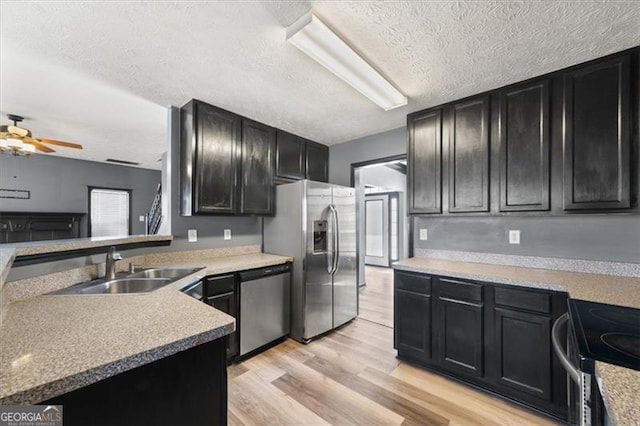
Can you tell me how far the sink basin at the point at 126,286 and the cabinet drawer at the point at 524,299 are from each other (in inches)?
96.8

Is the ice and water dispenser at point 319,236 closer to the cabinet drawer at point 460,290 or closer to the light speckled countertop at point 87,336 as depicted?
the cabinet drawer at point 460,290

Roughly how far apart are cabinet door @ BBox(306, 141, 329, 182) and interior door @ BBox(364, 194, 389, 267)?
122 inches

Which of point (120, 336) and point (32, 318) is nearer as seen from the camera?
point (120, 336)

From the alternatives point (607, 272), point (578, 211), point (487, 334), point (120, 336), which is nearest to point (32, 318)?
point (120, 336)

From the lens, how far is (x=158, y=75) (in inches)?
81.7

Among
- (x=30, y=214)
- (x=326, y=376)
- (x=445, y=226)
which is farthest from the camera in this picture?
(x=30, y=214)

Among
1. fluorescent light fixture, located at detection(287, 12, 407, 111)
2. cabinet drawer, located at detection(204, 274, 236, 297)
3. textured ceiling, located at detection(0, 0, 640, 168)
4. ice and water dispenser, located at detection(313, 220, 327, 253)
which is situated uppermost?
textured ceiling, located at detection(0, 0, 640, 168)

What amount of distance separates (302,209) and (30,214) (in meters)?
5.50

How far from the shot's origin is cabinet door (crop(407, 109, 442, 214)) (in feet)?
8.42

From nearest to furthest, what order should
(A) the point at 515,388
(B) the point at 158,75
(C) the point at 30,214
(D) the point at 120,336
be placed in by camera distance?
(D) the point at 120,336 → (A) the point at 515,388 → (B) the point at 158,75 → (C) the point at 30,214

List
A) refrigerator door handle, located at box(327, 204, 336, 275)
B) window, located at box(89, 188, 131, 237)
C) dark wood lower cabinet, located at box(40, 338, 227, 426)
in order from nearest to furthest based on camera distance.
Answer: dark wood lower cabinet, located at box(40, 338, 227, 426), refrigerator door handle, located at box(327, 204, 336, 275), window, located at box(89, 188, 131, 237)

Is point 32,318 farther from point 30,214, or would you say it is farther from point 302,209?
point 30,214

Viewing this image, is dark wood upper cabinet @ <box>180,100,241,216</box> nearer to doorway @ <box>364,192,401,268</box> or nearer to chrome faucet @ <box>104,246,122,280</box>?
chrome faucet @ <box>104,246,122,280</box>

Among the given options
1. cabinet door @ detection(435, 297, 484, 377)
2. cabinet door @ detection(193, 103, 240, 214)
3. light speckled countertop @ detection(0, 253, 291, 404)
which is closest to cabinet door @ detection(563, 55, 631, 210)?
cabinet door @ detection(435, 297, 484, 377)
